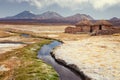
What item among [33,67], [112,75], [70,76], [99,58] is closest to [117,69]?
[112,75]

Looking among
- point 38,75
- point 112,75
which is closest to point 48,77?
point 38,75

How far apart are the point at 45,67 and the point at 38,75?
5106mm

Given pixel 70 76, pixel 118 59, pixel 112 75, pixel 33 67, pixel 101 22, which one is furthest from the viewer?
pixel 101 22

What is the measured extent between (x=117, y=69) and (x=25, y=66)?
484 inches

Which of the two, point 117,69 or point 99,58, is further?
point 99,58

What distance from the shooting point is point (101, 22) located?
111 m

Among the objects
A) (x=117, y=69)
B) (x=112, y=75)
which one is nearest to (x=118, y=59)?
(x=117, y=69)

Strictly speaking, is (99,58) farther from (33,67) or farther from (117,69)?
(33,67)

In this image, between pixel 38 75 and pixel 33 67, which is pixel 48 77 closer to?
pixel 38 75

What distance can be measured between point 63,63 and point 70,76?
310 inches

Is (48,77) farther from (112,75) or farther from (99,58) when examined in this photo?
(99,58)

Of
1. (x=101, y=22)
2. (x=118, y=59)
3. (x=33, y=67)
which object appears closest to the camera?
(x=33, y=67)

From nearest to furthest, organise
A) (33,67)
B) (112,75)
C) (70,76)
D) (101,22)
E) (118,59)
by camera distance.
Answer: (112,75) < (70,76) < (33,67) < (118,59) < (101,22)

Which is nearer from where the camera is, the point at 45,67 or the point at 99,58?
the point at 45,67
